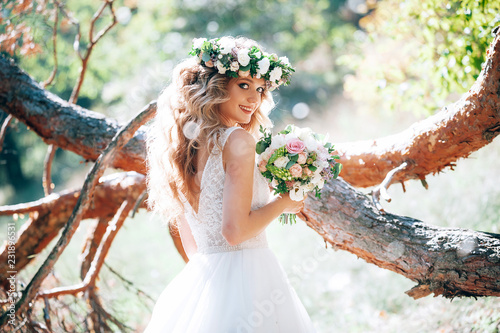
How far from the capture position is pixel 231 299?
6.75ft

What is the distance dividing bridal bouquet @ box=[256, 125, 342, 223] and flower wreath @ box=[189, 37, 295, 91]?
14.5 inches

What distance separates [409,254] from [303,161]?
110 centimetres

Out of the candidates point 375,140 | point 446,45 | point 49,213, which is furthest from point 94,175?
point 446,45

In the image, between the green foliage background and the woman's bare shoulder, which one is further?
the green foliage background

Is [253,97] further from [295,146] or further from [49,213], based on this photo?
[49,213]

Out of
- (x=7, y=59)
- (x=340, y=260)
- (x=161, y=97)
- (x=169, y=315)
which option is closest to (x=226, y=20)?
(x=340, y=260)

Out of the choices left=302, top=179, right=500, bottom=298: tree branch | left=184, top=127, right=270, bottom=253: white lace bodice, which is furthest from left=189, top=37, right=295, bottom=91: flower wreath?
left=302, top=179, right=500, bottom=298: tree branch

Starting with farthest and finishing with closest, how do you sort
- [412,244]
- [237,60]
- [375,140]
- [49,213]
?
[49,213], [375,140], [412,244], [237,60]

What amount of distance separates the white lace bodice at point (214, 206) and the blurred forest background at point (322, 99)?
1.81 metres

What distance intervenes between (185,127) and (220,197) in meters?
0.47

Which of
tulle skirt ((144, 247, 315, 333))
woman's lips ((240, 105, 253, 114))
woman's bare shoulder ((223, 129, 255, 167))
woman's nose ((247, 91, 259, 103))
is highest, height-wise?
woman's nose ((247, 91, 259, 103))

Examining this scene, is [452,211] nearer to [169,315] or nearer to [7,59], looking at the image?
[169,315]

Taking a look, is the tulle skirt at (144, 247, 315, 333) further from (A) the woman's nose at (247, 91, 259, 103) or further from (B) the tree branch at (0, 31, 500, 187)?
(B) the tree branch at (0, 31, 500, 187)

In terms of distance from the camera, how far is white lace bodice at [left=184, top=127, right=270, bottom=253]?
2.17 metres
